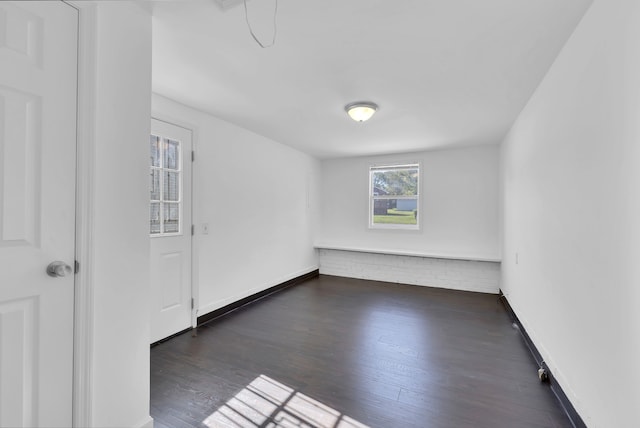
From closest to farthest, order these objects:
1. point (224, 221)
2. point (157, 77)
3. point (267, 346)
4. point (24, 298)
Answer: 1. point (24, 298)
2. point (157, 77)
3. point (267, 346)
4. point (224, 221)

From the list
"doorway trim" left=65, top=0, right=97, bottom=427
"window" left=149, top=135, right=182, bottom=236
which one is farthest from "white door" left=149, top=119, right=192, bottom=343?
"doorway trim" left=65, top=0, right=97, bottom=427

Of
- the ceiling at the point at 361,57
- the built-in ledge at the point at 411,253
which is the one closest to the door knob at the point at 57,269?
the ceiling at the point at 361,57

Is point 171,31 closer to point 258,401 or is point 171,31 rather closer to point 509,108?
point 258,401

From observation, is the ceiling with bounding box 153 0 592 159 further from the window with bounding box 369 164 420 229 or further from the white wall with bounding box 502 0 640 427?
the window with bounding box 369 164 420 229

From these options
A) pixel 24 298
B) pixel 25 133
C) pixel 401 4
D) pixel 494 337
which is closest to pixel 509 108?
pixel 401 4

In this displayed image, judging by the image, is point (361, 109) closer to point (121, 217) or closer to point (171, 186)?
point (171, 186)

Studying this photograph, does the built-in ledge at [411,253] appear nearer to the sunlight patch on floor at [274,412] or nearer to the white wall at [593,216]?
the white wall at [593,216]

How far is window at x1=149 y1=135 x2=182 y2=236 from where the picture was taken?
2645mm

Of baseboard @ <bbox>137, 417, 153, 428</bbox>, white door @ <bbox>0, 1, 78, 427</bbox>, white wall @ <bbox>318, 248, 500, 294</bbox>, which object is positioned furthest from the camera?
white wall @ <bbox>318, 248, 500, 294</bbox>

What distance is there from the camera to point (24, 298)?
1.14 m

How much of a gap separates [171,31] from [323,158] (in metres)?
4.01

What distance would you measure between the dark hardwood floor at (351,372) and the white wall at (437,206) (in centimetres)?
138

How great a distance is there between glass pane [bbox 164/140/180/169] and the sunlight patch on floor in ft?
6.96

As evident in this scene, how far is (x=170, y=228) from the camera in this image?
2.82 metres
